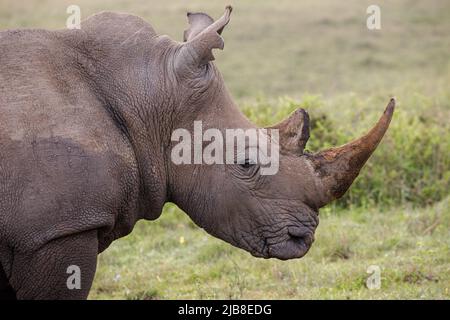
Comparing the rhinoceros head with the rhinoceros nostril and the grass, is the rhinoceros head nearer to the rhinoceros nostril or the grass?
the rhinoceros nostril

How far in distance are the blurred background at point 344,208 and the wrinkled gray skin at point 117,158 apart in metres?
1.86

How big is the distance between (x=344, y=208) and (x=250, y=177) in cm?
432

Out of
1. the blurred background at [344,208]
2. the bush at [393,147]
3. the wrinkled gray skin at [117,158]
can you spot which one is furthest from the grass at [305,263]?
the wrinkled gray skin at [117,158]

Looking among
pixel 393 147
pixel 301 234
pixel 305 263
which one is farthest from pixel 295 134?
pixel 393 147

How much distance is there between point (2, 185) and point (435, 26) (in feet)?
48.3

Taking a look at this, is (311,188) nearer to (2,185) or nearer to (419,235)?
(2,185)

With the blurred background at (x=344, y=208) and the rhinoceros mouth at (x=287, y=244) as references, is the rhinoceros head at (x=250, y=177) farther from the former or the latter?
the blurred background at (x=344, y=208)

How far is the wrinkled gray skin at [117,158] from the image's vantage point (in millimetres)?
4367

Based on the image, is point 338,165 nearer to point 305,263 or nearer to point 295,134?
point 295,134

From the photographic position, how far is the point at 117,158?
459cm

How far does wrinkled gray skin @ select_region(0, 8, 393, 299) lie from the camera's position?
437cm

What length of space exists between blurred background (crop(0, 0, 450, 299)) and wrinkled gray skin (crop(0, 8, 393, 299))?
186 centimetres

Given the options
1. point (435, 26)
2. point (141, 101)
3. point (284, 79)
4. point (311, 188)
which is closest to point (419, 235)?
point (311, 188)

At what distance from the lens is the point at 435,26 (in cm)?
1794
